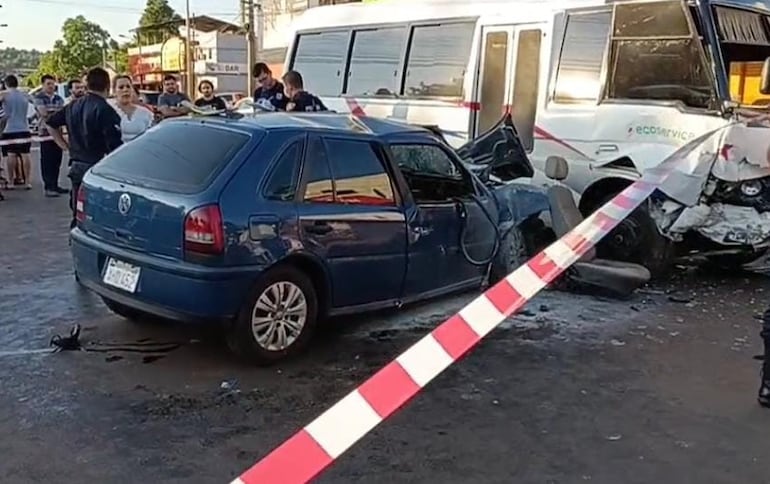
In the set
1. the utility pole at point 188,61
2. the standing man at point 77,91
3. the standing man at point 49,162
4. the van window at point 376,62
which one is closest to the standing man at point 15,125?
the standing man at point 49,162

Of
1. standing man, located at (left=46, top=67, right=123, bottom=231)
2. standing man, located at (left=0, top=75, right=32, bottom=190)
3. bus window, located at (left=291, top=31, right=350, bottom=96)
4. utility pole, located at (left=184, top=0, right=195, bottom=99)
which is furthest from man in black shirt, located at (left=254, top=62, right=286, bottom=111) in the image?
utility pole, located at (left=184, top=0, right=195, bottom=99)

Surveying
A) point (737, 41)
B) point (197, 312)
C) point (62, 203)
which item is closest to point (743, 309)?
point (737, 41)

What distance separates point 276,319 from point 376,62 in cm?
644

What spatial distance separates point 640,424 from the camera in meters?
4.71

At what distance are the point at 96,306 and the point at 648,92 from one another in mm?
5101

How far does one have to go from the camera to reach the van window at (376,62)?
35.8ft

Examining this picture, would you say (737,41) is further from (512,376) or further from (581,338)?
(512,376)

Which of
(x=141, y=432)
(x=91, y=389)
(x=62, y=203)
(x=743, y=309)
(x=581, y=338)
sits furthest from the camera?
(x=62, y=203)

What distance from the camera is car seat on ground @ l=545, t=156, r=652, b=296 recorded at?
7434 mm

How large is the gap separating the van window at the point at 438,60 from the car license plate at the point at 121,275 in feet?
17.8

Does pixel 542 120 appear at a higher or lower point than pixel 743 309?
higher

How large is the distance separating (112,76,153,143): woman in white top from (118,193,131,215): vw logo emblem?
3.09 metres

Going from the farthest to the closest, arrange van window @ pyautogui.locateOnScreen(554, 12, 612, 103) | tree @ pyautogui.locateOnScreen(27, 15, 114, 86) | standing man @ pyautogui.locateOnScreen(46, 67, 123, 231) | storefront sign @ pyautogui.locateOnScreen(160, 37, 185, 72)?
tree @ pyautogui.locateOnScreen(27, 15, 114, 86) → storefront sign @ pyautogui.locateOnScreen(160, 37, 185, 72) → van window @ pyautogui.locateOnScreen(554, 12, 612, 103) → standing man @ pyautogui.locateOnScreen(46, 67, 123, 231)

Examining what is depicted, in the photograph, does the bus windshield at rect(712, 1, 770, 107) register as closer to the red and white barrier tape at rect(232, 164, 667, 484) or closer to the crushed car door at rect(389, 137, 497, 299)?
the crushed car door at rect(389, 137, 497, 299)
